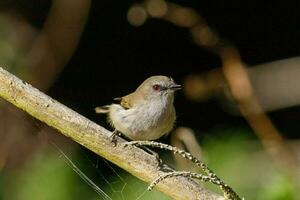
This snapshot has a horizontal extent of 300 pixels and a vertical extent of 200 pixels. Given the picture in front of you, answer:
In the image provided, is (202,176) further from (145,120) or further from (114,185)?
(145,120)

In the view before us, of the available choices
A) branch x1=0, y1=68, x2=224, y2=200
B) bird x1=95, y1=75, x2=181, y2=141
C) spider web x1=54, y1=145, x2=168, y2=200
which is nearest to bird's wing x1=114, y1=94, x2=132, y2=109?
bird x1=95, y1=75, x2=181, y2=141

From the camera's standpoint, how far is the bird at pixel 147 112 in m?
3.30

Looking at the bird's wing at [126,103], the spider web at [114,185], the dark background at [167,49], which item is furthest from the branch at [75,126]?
the dark background at [167,49]

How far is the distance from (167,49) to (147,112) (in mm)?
2184

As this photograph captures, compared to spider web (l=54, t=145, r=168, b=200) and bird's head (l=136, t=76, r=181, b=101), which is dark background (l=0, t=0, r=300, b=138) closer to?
bird's head (l=136, t=76, r=181, b=101)

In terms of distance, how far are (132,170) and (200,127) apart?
12.6ft

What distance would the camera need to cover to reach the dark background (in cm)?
509

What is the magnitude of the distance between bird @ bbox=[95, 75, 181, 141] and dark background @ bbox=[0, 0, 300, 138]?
4.39 feet

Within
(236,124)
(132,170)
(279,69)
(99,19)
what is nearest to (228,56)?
(279,69)

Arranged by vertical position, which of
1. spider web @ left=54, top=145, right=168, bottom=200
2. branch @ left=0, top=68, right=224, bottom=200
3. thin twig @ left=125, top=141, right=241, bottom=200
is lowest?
branch @ left=0, top=68, right=224, bottom=200

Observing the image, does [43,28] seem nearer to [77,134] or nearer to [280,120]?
[280,120]

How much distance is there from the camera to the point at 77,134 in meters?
1.68

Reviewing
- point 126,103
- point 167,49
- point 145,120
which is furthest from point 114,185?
point 167,49

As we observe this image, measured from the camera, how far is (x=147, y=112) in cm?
345
